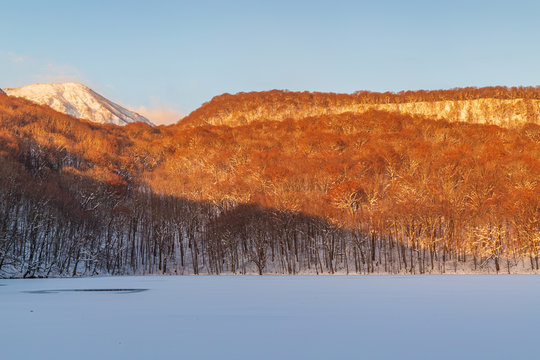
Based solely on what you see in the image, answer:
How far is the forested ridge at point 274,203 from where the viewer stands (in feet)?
221

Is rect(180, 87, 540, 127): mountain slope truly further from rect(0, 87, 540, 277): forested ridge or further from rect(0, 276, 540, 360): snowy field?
rect(0, 276, 540, 360): snowy field

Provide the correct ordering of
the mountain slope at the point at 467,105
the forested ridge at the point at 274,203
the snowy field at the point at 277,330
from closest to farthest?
1. the snowy field at the point at 277,330
2. the forested ridge at the point at 274,203
3. the mountain slope at the point at 467,105

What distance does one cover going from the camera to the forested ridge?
67375 millimetres

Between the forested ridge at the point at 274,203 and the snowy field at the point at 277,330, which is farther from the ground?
the forested ridge at the point at 274,203

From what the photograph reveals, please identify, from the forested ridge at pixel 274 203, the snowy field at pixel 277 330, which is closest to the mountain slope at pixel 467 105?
the forested ridge at pixel 274 203

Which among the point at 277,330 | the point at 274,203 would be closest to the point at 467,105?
the point at 274,203

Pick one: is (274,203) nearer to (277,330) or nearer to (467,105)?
(277,330)

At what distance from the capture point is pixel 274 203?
75750 millimetres

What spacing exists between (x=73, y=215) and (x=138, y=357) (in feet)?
231

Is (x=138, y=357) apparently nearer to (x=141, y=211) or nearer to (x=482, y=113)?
(x=141, y=211)

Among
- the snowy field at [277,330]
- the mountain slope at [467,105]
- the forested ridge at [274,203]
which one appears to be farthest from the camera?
the mountain slope at [467,105]

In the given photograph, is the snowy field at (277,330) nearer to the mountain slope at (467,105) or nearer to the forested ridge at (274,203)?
the forested ridge at (274,203)

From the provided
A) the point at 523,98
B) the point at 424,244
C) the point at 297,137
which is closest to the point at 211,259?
the point at 424,244

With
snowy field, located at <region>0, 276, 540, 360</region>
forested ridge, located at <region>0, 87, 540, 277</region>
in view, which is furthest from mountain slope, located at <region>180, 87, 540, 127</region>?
snowy field, located at <region>0, 276, 540, 360</region>
